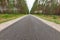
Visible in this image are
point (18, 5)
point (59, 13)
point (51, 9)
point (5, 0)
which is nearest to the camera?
point (59, 13)

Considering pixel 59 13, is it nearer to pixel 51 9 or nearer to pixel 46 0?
pixel 51 9

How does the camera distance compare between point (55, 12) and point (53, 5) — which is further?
point (53, 5)

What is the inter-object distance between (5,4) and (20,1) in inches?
1246

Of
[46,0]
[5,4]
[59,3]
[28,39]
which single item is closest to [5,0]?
[5,4]

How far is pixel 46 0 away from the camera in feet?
253

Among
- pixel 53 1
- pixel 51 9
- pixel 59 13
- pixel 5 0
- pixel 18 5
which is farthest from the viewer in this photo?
pixel 18 5

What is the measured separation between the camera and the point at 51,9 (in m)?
67.6

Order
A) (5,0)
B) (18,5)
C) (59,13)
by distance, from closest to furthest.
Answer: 1. (59,13)
2. (5,0)
3. (18,5)

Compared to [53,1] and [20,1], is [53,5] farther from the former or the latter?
[20,1]

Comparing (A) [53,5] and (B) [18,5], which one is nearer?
(A) [53,5]

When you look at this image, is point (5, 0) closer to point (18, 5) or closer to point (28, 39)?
point (18, 5)

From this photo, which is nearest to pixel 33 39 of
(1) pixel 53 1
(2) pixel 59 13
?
(2) pixel 59 13

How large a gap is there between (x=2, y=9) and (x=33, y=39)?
200 feet

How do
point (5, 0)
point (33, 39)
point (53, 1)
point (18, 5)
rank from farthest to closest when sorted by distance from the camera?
1. point (18, 5)
2. point (5, 0)
3. point (53, 1)
4. point (33, 39)
